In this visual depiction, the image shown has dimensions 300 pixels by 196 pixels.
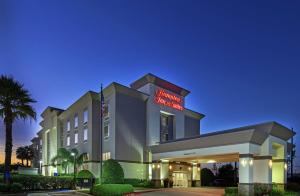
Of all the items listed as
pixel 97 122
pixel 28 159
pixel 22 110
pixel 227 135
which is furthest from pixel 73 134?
pixel 28 159

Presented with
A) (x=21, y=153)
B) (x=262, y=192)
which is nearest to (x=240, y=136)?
(x=262, y=192)

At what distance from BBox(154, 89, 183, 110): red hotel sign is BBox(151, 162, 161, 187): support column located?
927 centimetres

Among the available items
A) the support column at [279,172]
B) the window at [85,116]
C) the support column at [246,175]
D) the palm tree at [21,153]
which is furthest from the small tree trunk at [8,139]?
the palm tree at [21,153]

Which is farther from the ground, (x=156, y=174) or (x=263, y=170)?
(x=263, y=170)

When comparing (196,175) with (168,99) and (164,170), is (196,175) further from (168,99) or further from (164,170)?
(168,99)

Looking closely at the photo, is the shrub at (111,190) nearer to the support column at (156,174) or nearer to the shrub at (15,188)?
the shrub at (15,188)

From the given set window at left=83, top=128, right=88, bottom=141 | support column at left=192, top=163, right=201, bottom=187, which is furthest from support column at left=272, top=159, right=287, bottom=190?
window at left=83, top=128, right=88, bottom=141

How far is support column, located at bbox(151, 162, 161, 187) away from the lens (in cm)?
3956

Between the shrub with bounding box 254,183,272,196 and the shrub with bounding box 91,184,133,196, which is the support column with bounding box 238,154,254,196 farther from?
the shrub with bounding box 91,184,133,196

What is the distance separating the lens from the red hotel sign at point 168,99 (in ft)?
151

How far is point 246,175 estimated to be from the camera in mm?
28422

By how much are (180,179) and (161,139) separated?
6150mm

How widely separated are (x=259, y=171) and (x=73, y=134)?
1210 inches

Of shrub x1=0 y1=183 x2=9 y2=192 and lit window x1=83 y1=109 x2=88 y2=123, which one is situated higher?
lit window x1=83 y1=109 x2=88 y2=123
